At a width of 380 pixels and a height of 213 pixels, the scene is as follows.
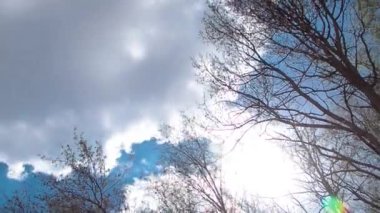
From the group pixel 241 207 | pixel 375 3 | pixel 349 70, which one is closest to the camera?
pixel 349 70

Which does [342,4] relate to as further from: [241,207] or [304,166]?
[241,207]

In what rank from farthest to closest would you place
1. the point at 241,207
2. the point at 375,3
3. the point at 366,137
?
1. the point at 241,207
2. the point at 375,3
3. the point at 366,137

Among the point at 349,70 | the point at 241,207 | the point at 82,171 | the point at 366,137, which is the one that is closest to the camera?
the point at 366,137

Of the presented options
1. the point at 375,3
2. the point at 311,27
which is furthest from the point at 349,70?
the point at 375,3

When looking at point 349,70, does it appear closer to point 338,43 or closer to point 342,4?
point 338,43

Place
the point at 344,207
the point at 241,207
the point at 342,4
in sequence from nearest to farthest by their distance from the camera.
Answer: the point at 342,4 < the point at 344,207 < the point at 241,207

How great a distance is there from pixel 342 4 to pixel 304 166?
774cm

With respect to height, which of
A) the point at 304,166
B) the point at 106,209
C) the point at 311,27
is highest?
the point at 106,209

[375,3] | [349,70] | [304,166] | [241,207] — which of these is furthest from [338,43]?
[241,207]

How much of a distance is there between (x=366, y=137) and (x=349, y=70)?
964 millimetres

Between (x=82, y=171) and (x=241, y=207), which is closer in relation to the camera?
(x=241, y=207)

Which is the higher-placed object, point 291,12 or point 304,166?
point 304,166

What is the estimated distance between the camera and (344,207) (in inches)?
485

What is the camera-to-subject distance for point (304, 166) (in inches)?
510
